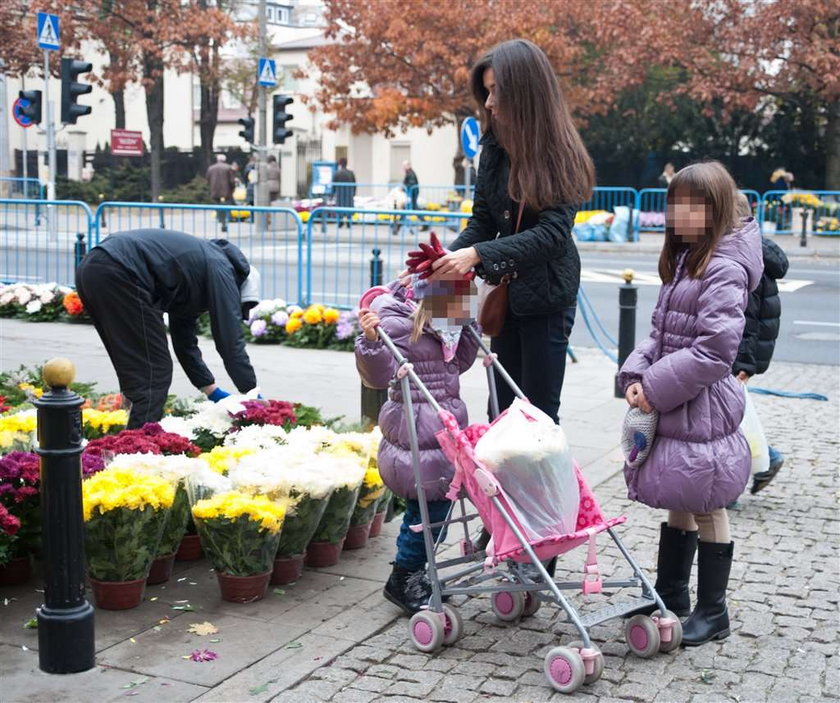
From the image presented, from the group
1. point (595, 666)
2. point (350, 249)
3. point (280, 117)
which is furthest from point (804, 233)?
point (595, 666)

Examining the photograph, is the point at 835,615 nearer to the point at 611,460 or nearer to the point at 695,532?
the point at 695,532

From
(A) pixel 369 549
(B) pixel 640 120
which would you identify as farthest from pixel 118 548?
(B) pixel 640 120

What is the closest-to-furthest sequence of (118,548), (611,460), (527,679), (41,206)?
(527,679) < (118,548) < (611,460) < (41,206)

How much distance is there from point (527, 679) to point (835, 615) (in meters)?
1.47

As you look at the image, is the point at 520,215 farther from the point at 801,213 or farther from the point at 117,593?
the point at 801,213

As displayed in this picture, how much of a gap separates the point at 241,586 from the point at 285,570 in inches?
11.4

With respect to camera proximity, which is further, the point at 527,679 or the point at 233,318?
the point at 233,318

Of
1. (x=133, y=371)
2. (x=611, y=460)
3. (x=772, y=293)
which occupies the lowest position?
(x=611, y=460)

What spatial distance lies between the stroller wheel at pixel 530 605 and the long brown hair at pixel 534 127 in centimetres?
150

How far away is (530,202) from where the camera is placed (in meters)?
4.35

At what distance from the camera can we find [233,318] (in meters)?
6.02

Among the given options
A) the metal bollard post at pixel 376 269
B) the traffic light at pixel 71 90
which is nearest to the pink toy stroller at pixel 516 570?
the metal bollard post at pixel 376 269

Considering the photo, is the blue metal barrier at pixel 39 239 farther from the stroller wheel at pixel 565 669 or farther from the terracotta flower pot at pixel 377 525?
the stroller wheel at pixel 565 669

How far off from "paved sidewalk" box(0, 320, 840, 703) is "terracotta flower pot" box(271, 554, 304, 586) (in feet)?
0.14
